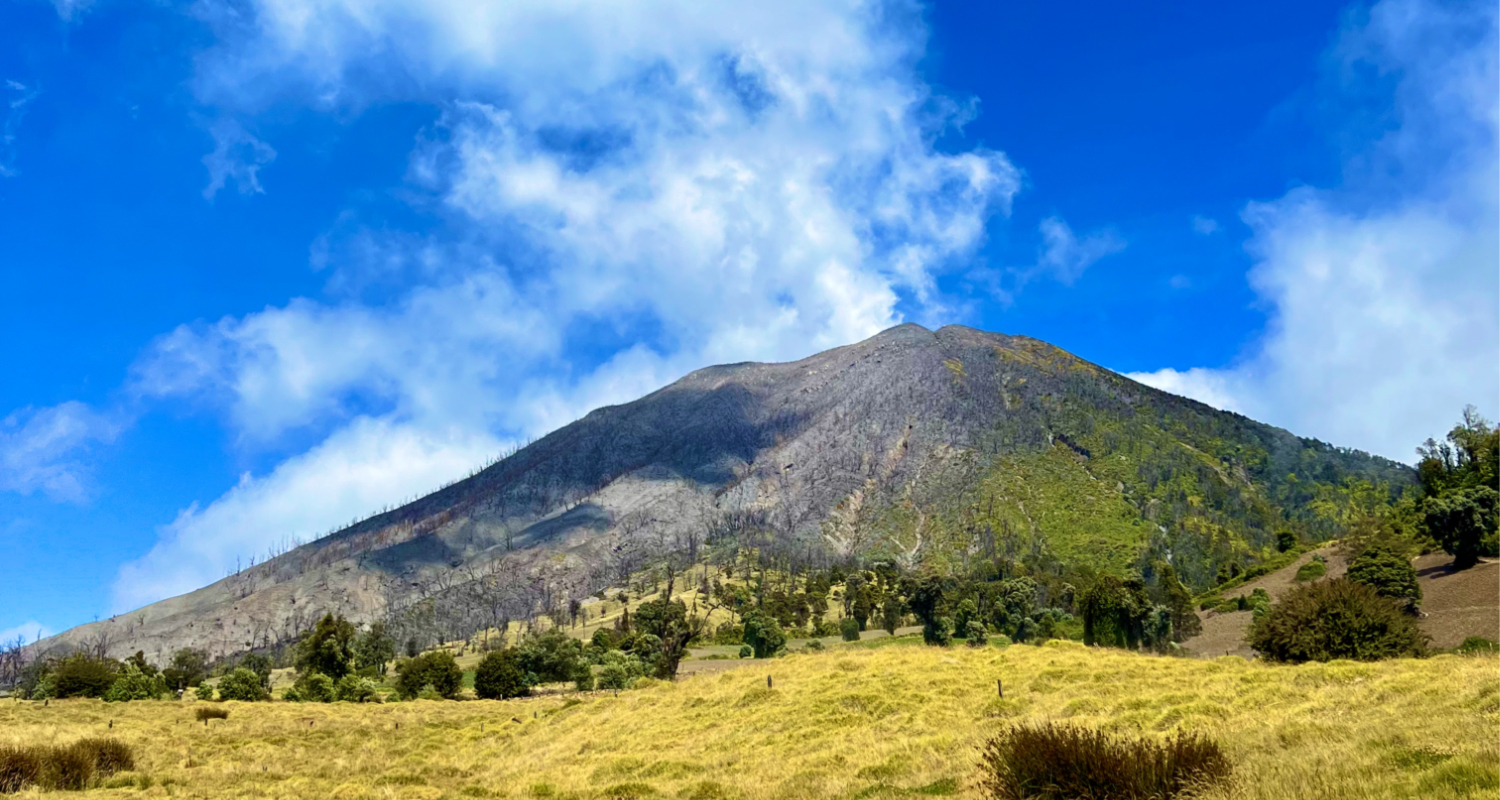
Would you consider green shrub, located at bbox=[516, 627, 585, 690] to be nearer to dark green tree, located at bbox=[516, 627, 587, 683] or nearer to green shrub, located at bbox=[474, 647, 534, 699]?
dark green tree, located at bbox=[516, 627, 587, 683]

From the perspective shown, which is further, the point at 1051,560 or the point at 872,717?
the point at 1051,560

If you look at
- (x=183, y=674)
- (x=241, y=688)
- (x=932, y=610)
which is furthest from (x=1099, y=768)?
(x=183, y=674)

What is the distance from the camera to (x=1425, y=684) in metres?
19.9

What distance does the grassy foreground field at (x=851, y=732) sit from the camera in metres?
14.3

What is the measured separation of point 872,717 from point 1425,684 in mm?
15473

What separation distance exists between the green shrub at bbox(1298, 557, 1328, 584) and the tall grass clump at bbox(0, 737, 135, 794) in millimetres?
90989

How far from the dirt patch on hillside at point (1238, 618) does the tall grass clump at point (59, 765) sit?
54.8m

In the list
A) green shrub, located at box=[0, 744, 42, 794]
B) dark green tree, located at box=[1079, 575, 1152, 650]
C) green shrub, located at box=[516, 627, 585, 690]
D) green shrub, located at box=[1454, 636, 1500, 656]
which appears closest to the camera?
green shrub, located at box=[0, 744, 42, 794]

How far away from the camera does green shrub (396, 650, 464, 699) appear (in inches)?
2832

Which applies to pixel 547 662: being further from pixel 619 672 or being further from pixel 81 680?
pixel 81 680

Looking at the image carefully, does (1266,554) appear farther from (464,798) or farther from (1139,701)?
(464,798)

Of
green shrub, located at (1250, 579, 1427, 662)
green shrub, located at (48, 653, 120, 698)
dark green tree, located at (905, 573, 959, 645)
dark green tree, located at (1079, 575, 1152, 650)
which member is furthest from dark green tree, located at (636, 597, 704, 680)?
green shrub, located at (1250, 579, 1427, 662)

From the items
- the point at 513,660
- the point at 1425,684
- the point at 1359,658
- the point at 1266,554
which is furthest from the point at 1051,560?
the point at 1425,684

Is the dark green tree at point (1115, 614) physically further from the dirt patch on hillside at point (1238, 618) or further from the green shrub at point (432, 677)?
the green shrub at point (432, 677)
